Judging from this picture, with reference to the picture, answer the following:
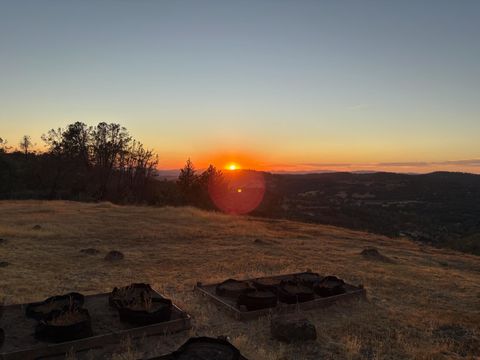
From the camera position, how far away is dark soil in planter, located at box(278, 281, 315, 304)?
1062 centimetres

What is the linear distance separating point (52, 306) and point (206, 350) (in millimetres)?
4457

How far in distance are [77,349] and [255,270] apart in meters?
8.79

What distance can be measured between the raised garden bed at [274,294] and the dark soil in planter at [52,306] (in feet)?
11.7

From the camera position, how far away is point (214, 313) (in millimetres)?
10117

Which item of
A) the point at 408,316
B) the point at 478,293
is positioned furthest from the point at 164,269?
the point at 478,293

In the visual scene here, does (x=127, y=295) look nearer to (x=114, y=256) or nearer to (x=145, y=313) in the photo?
(x=145, y=313)

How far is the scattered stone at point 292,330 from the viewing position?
8289 millimetres

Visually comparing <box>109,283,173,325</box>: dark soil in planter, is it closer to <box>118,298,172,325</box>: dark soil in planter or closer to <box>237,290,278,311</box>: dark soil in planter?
<box>118,298,172,325</box>: dark soil in planter

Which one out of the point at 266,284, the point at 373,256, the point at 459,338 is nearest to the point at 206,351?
the point at 266,284

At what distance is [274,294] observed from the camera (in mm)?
10758

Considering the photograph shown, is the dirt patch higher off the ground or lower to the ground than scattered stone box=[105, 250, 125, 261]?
lower

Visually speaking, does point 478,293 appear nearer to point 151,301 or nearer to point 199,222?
point 151,301

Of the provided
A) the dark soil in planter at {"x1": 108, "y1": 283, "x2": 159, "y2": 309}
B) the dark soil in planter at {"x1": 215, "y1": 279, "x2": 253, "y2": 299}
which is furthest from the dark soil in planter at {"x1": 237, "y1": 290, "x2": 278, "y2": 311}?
the dark soil in planter at {"x1": 108, "y1": 283, "x2": 159, "y2": 309}

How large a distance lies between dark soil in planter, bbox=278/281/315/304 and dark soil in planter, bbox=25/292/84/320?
5272 millimetres
